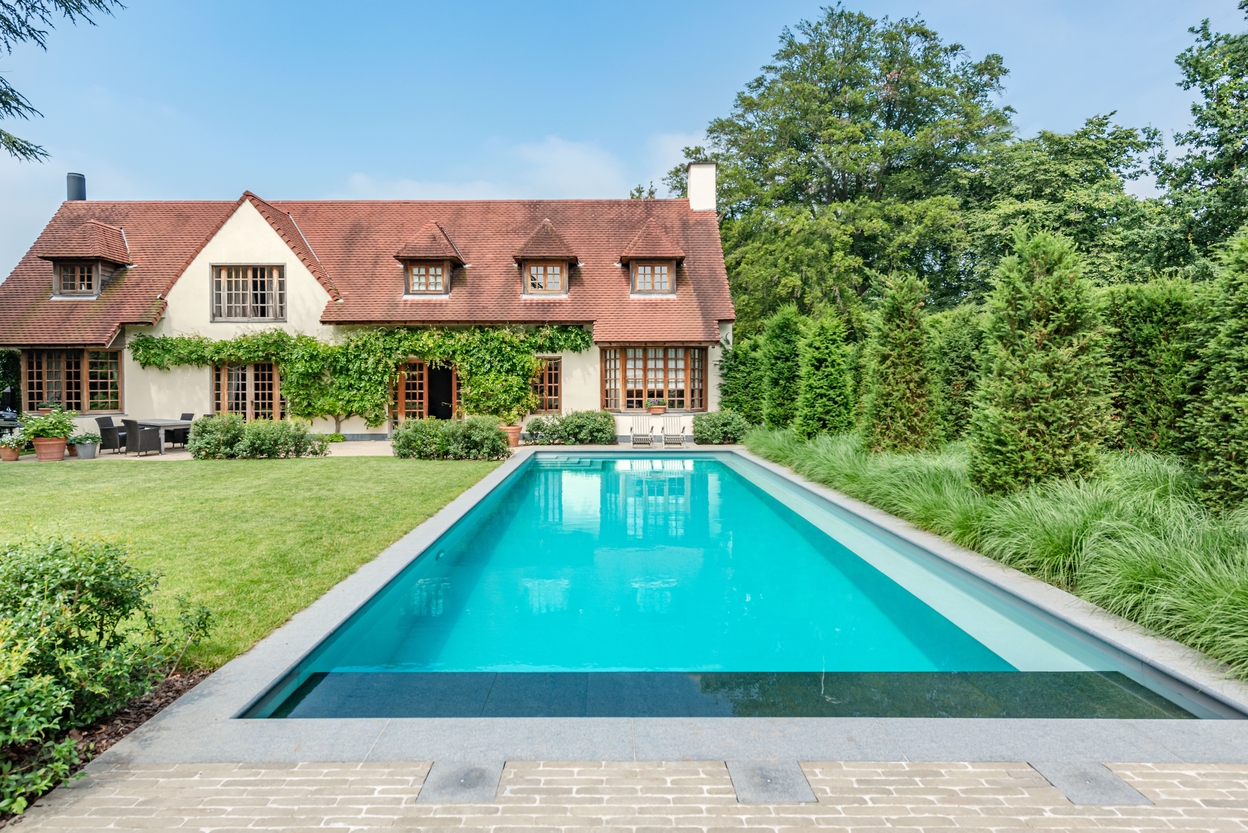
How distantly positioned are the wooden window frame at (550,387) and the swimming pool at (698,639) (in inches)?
447

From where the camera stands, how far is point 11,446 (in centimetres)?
1548

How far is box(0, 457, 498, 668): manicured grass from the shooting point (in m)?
5.34

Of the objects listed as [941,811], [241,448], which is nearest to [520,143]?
[241,448]

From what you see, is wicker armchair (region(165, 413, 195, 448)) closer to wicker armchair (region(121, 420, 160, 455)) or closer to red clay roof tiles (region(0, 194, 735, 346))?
wicker armchair (region(121, 420, 160, 455))

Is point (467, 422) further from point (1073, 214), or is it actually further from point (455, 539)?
point (1073, 214)

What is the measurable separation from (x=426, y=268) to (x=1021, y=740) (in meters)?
20.2

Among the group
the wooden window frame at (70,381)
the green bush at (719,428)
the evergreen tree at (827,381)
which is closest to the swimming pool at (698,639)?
the evergreen tree at (827,381)

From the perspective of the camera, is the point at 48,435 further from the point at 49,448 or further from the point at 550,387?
the point at 550,387

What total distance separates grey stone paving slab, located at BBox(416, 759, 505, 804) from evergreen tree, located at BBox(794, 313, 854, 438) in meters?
12.6

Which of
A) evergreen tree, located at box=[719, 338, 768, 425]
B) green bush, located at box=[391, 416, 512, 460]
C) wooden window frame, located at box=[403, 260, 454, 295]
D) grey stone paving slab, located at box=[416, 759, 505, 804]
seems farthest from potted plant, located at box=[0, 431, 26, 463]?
grey stone paving slab, located at box=[416, 759, 505, 804]

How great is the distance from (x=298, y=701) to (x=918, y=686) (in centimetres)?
374

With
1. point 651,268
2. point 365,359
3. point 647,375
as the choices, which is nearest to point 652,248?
point 651,268

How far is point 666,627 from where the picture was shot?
535cm

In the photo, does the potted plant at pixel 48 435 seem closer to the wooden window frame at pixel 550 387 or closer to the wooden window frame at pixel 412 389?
the wooden window frame at pixel 412 389
